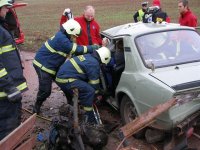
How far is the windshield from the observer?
541 cm

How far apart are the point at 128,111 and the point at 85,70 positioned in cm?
91

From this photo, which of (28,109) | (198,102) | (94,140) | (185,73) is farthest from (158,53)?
(28,109)

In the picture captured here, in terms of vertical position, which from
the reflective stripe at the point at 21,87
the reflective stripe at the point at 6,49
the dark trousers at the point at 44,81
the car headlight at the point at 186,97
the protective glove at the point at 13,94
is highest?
the reflective stripe at the point at 6,49

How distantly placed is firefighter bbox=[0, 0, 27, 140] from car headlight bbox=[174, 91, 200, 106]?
6.29ft

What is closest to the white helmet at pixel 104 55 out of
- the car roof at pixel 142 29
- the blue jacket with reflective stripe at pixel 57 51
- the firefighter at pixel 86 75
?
the firefighter at pixel 86 75

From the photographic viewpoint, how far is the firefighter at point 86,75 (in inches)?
227

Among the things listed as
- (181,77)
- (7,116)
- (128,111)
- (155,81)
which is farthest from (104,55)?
(7,116)

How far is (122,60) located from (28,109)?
247 centimetres

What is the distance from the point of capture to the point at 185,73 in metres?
4.95

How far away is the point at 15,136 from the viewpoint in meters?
3.79

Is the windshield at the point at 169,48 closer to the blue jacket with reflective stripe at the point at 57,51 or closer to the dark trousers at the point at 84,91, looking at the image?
the dark trousers at the point at 84,91

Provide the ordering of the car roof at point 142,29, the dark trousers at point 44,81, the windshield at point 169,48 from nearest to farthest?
the windshield at point 169,48 → the car roof at point 142,29 → the dark trousers at point 44,81

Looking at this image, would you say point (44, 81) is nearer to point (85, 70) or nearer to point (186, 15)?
point (85, 70)

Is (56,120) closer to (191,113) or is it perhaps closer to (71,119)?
(71,119)
